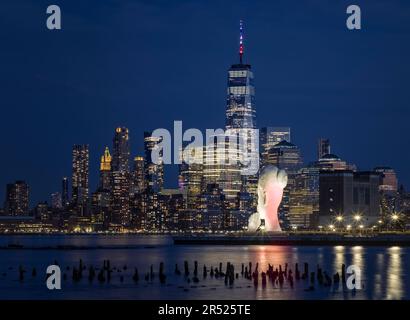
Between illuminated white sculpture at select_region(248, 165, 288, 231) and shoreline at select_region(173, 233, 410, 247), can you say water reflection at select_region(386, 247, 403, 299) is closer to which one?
illuminated white sculpture at select_region(248, 165, 288, 231)

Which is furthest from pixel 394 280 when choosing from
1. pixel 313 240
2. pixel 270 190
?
pixel 313 240

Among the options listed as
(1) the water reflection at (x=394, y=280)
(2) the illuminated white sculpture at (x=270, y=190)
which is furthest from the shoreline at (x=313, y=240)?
(1) the water reflection at (x=394, y=280)

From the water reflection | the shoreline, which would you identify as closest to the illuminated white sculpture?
the shoreline

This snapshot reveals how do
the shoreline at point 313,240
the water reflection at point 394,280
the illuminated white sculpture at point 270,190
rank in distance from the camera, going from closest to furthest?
1. the water reflection at point 394,280
2. the illuminated white sculpture at point 270,190
3. the shoreline at point 313,240

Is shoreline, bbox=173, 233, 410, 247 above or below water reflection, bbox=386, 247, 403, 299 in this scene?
below

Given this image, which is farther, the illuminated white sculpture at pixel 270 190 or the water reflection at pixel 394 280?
the illuminated white sculpture at pixel 270 190

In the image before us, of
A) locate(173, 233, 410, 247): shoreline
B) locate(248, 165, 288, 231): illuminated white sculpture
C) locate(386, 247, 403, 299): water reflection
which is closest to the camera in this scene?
locate(386, 247, 403, 299): water reflection

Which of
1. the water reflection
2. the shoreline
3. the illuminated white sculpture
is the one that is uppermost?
the illuminated white sculpture

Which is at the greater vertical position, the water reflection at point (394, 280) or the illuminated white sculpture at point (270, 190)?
the illuminated white sculpture at point (270, 190)

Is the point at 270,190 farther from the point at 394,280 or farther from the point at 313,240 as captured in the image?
the point at 394,280

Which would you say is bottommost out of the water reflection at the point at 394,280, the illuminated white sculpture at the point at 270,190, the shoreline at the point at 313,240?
the shoreline at the point at 313,240

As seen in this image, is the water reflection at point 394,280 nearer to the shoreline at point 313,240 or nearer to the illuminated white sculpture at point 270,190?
→ the illuminated white sculpture at point 270,190
